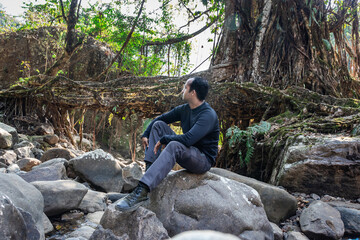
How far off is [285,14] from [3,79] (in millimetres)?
9636

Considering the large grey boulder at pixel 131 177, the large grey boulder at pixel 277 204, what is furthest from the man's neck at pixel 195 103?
the large grey boulder at pixel 131 177

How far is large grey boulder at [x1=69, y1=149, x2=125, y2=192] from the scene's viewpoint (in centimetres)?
415

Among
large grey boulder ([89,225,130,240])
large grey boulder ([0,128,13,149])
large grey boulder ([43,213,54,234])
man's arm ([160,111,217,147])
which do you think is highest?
man's arm ([160,111,217,147])

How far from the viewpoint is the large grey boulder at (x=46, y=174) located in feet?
11.6

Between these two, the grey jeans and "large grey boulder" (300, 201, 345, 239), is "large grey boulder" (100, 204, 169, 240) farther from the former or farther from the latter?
"large grey boulder" (300, 201, 345, 239)

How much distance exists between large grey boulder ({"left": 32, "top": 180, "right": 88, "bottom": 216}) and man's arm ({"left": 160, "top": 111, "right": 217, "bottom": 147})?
1119mm

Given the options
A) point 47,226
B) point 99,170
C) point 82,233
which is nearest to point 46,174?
point 99,170

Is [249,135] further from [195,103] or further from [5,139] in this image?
[5,139]

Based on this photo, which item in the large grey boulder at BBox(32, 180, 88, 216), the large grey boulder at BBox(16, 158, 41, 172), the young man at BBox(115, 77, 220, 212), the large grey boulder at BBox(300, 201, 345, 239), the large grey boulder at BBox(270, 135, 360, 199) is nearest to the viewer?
the young man at BBox(115, 77, 220, 212)

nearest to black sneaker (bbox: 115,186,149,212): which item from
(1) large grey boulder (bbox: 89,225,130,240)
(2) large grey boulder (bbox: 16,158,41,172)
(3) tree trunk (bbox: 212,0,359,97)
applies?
(1) large grey boulder (bbox: 89,225,130,240)

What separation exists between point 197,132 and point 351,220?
1.77 metres

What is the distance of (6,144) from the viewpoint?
510 centimetres

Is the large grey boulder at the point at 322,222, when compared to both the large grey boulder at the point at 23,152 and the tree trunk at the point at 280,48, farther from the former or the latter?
the large grey boulder at the point at 23,152

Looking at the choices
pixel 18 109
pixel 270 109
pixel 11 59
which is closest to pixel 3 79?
pixel 11 59
